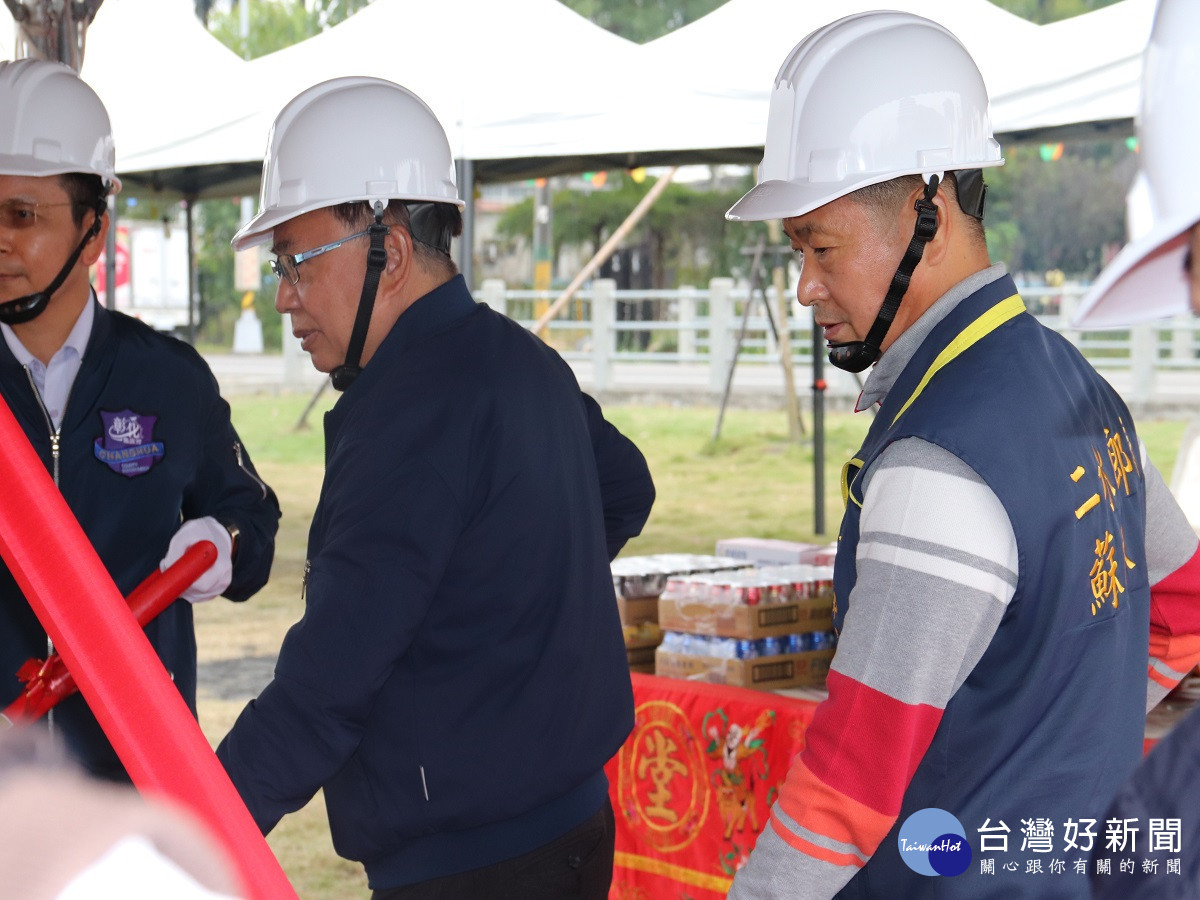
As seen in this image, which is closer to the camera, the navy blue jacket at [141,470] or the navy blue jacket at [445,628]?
the navy blue jacket at [445,628]

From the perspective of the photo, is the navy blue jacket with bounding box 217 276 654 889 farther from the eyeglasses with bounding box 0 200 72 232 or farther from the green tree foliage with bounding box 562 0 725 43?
the green tree foliage with bounding box 562 0 725 43

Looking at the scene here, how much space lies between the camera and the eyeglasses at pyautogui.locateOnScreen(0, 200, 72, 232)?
2.30 meters

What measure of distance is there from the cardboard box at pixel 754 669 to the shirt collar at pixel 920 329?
2061 mm

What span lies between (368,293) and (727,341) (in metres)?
16.5

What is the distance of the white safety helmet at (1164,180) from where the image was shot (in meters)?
0.82

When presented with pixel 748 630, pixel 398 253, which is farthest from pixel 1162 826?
pixel 748 630

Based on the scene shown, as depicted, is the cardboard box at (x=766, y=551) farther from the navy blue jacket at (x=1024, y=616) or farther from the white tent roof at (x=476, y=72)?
the navy blue jacket at (x=1024, y=616)

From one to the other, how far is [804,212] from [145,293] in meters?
16.7

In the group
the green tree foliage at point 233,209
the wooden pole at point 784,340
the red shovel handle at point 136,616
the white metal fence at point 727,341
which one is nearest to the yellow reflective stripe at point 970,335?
the red shovel handle at point 136,616

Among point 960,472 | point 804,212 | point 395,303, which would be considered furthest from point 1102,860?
point 395,303

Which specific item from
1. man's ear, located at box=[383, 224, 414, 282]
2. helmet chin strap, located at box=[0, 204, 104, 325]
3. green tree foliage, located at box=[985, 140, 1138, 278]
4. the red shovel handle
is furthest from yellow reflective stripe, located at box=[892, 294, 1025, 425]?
green tree foliage, located at box=[985, 140, 1138, 278]

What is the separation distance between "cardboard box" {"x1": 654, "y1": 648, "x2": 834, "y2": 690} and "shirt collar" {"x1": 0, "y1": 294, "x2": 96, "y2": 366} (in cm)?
191

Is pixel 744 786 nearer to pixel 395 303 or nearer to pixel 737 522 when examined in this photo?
pixel 395 303

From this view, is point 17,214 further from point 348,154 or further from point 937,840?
point 937,840
